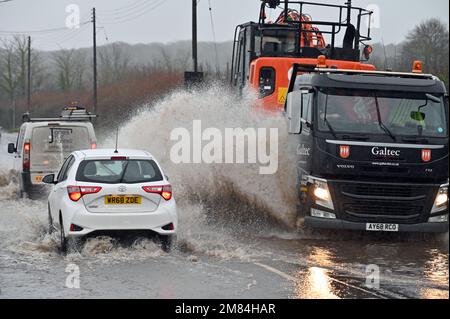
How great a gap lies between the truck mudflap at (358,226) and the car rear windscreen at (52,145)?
7613 millimetres

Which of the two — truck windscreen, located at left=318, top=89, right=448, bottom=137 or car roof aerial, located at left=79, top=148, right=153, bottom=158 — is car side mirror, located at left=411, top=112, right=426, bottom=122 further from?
car roof aerial, located at left=79, top=148, right=153, bottom=158

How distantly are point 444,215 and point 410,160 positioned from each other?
3.72 ft

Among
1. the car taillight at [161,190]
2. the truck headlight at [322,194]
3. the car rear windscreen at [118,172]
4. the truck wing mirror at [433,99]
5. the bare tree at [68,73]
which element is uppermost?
the bare tree at [68,73]

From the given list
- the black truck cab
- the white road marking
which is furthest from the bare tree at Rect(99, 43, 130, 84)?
the white road marking

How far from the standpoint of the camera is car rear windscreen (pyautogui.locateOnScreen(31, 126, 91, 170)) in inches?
728

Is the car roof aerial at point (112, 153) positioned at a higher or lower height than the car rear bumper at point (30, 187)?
higher

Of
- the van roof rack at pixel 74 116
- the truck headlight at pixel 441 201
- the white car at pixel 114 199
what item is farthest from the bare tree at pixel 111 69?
the white car at pixel 114 199

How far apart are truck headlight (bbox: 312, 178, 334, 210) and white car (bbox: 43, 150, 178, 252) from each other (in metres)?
2.58

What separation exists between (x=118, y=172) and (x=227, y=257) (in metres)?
2.04

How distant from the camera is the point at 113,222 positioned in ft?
36.9

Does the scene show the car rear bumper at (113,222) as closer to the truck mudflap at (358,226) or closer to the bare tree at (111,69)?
the truck mudflap at (358,226)

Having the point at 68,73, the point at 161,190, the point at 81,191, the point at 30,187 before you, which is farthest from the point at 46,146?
the point at 68,73

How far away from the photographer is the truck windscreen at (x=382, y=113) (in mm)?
12961

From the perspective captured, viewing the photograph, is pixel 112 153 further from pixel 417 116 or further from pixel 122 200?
pixel 417 116
